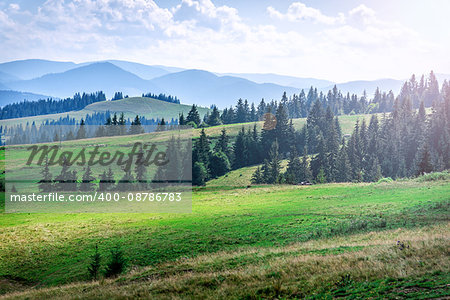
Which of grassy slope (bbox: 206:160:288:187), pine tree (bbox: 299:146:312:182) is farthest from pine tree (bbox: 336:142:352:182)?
grassy slope (bbox: 206:160:288:187)

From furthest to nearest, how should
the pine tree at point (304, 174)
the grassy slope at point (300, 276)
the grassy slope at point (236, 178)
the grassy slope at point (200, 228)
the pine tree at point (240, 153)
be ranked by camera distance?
the pine tree at point (240, 153) < the grassy slope at point (236, 178) < the pine tree at point (304, 174) < the grassy slope at point (200, 228) < the grassy slope at point (300, 276)

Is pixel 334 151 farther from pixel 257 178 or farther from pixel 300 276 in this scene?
pixel 300 276

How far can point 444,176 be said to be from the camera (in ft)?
167

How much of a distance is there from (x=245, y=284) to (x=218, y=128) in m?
153

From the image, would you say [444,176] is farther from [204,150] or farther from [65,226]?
[204,150]

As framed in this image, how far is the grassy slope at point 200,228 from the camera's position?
80.7 ft

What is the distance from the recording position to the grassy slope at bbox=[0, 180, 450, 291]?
2461 centimetres

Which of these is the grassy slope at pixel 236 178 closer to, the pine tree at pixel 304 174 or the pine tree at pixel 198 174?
the pine tree at pixel 198 174

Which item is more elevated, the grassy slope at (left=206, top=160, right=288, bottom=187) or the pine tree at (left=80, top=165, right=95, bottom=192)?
the pine tree at (left=80, top=165, right=95, bottom=192)

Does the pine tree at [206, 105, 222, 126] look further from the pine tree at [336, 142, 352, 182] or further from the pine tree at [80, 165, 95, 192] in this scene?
the pine tree at [80, 165, 95, 192]

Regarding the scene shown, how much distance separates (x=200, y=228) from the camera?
1289 inches

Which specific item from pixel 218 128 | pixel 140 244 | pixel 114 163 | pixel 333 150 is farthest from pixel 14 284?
pixel 218 128

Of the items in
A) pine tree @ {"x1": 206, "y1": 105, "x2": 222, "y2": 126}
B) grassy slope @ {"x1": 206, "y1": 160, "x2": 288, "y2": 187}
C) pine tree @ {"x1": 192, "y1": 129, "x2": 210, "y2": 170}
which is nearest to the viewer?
grassy slope @ {"x1": 206, "y1": 160, "x2": 288, "y2": 187}

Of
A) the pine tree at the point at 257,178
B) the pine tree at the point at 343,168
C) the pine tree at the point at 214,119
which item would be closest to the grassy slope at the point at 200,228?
the pine tree at the point at 257,178
